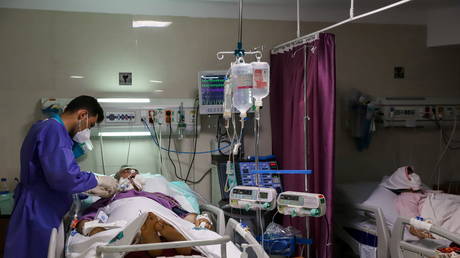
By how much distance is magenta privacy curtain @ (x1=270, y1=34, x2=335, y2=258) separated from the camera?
2.83 metres

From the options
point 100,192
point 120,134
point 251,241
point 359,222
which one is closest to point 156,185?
point 100,192

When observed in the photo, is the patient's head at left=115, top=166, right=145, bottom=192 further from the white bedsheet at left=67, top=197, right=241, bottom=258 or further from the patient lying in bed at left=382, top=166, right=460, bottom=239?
the patient lying in bed at left=382, top=166, right=460, bottom=239

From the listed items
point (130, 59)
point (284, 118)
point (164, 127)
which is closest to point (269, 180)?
point (284, 118)

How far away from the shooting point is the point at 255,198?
220 centimetres

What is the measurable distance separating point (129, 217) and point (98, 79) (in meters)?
1.59

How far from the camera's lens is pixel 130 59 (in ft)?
11.7

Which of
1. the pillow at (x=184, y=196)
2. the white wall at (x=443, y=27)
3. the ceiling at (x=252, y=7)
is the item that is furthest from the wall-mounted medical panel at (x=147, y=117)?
the white wall at (x=443, y=27)

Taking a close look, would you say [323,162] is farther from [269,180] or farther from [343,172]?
[343,172]

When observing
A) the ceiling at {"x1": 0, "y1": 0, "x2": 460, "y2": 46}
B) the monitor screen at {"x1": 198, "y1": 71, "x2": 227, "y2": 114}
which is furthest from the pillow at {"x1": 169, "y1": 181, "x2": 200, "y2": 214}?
the ceiling at {"x1": 0, "y1": 0, "x2": 460, "y2": 46}

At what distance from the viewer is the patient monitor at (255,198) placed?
7.13 feet

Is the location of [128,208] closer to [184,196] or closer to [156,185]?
[156,185]

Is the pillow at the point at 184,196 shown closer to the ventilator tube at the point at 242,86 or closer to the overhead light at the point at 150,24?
the ventilator tube at the point at 242,86

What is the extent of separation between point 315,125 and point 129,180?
1396 millimetres

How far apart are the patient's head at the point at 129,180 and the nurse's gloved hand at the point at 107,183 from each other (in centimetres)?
14
